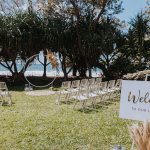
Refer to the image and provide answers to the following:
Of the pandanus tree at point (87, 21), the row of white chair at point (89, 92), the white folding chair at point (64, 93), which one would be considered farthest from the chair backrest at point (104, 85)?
the pandanus tree at point (87, 21)

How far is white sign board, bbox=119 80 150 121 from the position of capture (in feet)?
15.0

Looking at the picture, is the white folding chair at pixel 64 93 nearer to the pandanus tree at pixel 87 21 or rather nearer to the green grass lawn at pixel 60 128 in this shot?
the green grass lawn at pixel 60 128

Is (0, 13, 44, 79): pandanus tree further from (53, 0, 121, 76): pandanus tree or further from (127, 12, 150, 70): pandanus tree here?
(127, 12, 150, 70): pandanus tree

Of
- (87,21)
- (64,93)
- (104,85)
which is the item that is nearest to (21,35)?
(87,21)

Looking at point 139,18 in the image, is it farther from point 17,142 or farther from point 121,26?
point 17,142

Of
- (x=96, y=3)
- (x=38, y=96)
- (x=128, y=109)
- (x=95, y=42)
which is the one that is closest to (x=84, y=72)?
(x=95, y=42)

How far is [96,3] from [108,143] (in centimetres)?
1934

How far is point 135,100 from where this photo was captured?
463cm

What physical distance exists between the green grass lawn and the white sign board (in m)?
2.85

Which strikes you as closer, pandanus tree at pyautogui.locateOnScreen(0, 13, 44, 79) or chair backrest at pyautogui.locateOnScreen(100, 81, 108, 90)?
chair backrest at pyautogui.locateOnScreen(100, 81, 108, 90)

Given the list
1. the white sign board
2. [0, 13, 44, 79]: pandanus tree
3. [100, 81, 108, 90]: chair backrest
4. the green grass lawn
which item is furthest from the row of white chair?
[0, 13, 44, 79]: pandanus tree

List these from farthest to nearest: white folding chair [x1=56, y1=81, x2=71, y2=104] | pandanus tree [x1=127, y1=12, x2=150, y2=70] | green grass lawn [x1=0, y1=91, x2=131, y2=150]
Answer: pandanus tree [x1=127, y1=12, x2=150, y2=70] < white folding chair [x1=56, y1=81, x2=71, y2=104] < green grass lawn [x1=0, y1=91, x2=131, y2=150]

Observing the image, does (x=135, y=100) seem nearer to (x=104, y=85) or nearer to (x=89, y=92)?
(x=89, y=92)

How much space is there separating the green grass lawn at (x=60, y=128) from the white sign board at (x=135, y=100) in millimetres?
2853
